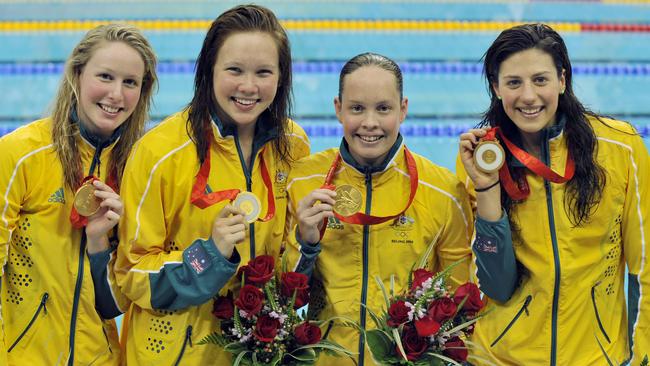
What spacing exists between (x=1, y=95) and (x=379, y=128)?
5.89 m

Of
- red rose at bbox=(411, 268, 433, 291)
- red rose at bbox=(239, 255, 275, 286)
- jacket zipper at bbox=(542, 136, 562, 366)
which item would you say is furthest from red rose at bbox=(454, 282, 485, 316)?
red rose at bbox=(239, 255, 275, 286)

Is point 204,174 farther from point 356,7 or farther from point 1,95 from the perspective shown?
point 356,7

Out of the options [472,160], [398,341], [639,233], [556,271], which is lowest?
[398,341]

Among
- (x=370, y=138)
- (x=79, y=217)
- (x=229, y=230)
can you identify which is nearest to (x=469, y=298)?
(x=370, y=138)

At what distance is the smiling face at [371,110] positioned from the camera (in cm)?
278

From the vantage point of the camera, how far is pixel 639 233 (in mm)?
2762

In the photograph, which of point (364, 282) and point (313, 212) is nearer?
point (313, 212)

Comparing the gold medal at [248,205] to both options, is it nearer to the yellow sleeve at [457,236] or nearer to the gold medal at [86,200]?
the gold medal at [86,200]

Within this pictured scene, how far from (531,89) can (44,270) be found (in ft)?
5.27

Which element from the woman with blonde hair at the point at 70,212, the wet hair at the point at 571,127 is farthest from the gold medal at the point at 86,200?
the wet hair at the point at 571,127

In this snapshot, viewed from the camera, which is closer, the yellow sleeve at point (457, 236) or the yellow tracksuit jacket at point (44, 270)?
the yellow tracksuit jacket at point (44, 270)

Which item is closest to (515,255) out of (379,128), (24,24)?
(379,128)

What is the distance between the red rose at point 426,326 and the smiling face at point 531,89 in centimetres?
72

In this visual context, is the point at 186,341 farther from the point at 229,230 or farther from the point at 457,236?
the point at 457,236
